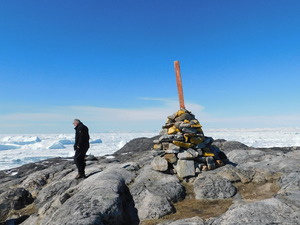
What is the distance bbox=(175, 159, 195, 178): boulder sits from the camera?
13.4 meters

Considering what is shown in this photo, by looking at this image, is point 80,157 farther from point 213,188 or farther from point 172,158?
point 213,188

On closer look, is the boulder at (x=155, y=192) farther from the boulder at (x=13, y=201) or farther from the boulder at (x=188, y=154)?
the boulder at (x=13, y=201)

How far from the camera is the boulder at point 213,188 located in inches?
450

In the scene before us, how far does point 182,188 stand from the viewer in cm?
1222

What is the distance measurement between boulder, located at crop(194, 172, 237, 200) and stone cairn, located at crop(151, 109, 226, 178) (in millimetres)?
1074

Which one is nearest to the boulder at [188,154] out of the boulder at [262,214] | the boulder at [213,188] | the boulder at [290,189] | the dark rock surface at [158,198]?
the dark rock surface at [158,198]

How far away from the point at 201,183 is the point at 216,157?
3301 millimetres

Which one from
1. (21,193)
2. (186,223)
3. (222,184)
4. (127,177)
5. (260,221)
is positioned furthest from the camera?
(21,193)

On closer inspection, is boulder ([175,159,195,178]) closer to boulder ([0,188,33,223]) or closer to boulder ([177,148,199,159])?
boulder ([177,148,199,159])

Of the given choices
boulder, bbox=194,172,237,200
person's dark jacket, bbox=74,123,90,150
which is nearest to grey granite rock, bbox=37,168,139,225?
person's dark jacket, bbox=74,123,90,150

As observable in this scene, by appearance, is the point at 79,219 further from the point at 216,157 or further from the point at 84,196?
the point at 216,157

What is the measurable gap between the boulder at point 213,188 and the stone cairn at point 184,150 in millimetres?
1074

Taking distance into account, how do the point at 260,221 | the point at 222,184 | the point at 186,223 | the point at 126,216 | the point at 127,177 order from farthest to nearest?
1. the point at 127,177
2. the point at 222,184
3. the point at 126,216
4. the point at 186,223
5. the point at 260,221

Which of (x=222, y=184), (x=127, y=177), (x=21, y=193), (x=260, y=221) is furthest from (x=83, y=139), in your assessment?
(x=260, y=221)
